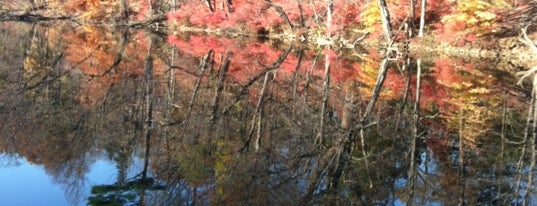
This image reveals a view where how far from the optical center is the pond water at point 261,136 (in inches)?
271

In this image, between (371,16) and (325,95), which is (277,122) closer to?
(325,95)

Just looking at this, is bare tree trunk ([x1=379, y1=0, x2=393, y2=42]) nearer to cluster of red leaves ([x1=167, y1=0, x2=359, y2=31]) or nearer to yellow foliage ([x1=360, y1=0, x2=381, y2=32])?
yellow foliage ([x1=360, y1=0, x2=381, y2=32])

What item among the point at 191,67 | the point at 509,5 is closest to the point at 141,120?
the point at 191,67

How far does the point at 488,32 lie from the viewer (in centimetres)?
2588

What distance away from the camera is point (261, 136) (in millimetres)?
9773

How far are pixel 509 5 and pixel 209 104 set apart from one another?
890 inches

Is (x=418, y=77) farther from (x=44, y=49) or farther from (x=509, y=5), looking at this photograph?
(x=44, y=49)

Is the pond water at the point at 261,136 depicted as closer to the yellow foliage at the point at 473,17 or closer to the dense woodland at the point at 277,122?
the dense woodland at the point at 277,122

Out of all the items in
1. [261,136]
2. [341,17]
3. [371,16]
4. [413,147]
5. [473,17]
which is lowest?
[413,147]

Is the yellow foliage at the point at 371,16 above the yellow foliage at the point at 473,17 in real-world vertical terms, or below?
above

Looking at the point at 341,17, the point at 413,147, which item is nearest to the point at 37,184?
the point at 413,147

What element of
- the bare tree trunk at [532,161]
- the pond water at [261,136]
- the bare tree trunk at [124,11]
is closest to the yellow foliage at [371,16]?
the pond water at [261,136]

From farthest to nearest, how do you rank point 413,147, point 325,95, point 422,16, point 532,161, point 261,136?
point 422,16 → point 325,95 → point 261,136 → point 413,147 → point 532,161

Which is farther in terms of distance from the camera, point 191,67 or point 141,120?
point 191,67
